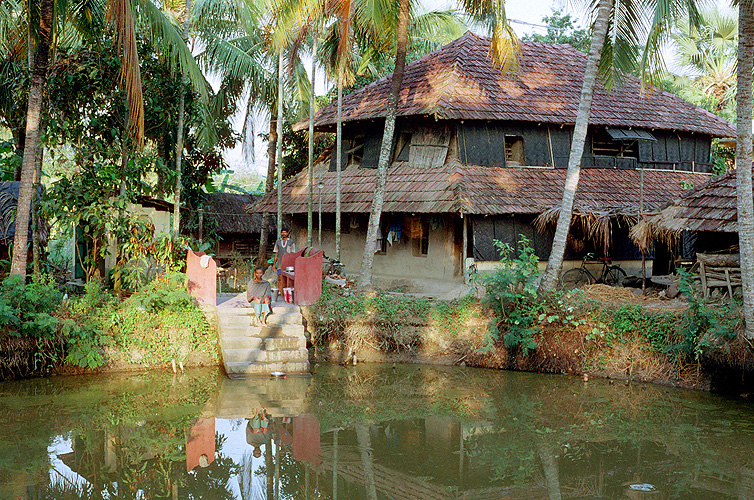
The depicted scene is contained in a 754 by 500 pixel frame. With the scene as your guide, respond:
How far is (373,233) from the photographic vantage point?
45.8 ft

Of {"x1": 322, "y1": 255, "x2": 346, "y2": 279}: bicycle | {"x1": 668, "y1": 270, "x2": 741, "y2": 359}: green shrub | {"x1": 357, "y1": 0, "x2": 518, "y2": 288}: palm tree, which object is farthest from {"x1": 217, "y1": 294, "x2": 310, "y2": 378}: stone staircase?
{"x1": 668, "y1": 270, "x2": 741, "y2": 359}: green shrub

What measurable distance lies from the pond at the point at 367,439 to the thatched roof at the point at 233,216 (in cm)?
1152

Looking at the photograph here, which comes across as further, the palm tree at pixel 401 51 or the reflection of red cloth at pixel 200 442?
the palm tree at pixel 401 51

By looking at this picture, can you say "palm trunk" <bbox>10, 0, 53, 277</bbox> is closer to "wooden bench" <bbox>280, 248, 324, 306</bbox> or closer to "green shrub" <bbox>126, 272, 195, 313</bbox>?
"green shrub" <bbox>126, 272, 195, 313</bbox>

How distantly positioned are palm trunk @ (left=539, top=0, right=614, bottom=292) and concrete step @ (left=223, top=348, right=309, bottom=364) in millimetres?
4637

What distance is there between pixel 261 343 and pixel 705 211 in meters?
8.44

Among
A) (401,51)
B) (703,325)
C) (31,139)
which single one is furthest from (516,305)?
(31,139)

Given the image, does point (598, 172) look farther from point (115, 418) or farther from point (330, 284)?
point (115, 418)

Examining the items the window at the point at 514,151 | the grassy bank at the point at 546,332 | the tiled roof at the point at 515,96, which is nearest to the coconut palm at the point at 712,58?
the tiled roof at the point at 515,96

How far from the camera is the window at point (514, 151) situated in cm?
1722

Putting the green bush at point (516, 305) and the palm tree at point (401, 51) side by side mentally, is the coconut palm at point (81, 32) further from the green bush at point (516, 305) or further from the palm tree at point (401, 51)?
the green bush at point (516, 305)

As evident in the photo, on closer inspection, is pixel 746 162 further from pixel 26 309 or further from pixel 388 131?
pixel 26 309

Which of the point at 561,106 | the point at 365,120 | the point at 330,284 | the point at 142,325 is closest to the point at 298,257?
the point at 330,284

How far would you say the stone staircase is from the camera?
37.1 ft
